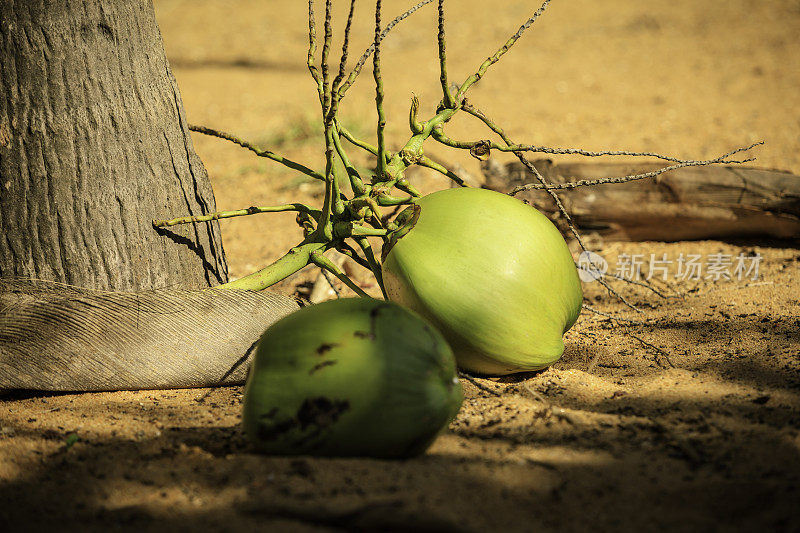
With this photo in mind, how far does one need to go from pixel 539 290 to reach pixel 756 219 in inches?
73.3

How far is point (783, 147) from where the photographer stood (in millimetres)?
4531

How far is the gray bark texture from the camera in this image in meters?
2.05

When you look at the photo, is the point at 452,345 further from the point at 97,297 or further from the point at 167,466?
the point at 97,297

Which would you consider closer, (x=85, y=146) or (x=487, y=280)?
(x=487, y=280)

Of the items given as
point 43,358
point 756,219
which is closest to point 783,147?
point 756,219

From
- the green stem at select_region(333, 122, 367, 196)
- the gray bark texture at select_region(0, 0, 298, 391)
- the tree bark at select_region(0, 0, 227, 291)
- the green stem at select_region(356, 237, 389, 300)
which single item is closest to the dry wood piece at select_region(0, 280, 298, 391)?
the gray bark texture at select_region(0, 0, 298, 391)

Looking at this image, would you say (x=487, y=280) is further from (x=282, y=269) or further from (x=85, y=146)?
(x=85, y=146)

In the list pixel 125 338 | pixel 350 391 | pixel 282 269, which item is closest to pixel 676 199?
pixel 282 269

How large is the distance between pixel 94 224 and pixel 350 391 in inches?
47.0

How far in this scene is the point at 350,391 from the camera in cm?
149

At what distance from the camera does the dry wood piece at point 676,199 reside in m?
3.21

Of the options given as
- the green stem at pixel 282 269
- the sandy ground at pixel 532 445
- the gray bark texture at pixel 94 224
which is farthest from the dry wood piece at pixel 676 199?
the gray bark texture at pixel 94 224

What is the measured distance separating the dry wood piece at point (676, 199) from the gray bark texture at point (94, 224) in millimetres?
1614

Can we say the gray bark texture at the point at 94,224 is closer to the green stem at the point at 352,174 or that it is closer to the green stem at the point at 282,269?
the green stem at the point at 282,269
